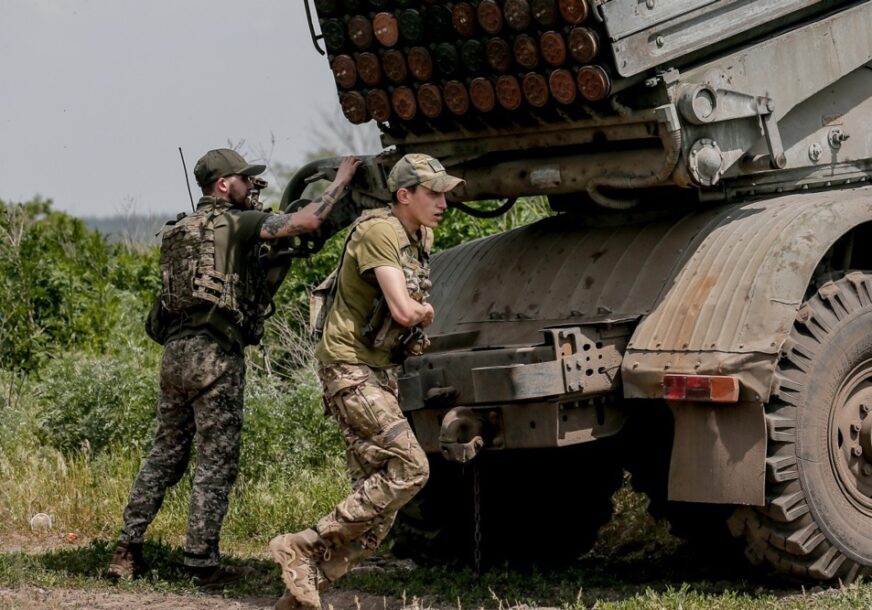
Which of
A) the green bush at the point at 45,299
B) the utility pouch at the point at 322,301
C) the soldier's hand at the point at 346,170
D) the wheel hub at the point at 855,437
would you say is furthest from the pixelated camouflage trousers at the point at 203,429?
the green bush at the point at 45,299

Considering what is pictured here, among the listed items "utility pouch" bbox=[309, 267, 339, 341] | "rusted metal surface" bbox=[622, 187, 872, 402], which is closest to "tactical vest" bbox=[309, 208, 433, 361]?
A: "utility pouch" bbox=[309, 267, 339, 341]

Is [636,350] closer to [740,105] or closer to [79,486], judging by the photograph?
[740,105]

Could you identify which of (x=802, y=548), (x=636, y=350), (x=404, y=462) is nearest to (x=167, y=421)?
(x=404, y=462)

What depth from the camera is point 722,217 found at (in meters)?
7.20

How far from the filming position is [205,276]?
24.9 feet

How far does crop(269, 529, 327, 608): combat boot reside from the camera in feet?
21.4

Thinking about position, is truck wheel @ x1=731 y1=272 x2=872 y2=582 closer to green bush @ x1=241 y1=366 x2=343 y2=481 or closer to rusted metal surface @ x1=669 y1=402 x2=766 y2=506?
rusted metal surface @ x1=669 y1=402 x2=766 y2=506

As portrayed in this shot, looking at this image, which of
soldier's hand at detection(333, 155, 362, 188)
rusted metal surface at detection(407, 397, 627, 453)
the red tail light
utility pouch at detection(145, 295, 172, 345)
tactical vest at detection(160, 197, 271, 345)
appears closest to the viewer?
the red tail light

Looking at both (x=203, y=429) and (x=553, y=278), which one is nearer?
(x=553, y=278)

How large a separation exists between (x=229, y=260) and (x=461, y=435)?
155 centimetres

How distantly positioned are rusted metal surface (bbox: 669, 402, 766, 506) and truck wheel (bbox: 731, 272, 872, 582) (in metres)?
0.07

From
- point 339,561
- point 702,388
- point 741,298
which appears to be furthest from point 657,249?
point 339,561

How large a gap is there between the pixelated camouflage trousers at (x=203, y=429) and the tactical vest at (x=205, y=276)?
6.9 inches

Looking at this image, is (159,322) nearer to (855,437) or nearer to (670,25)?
(670,25)
